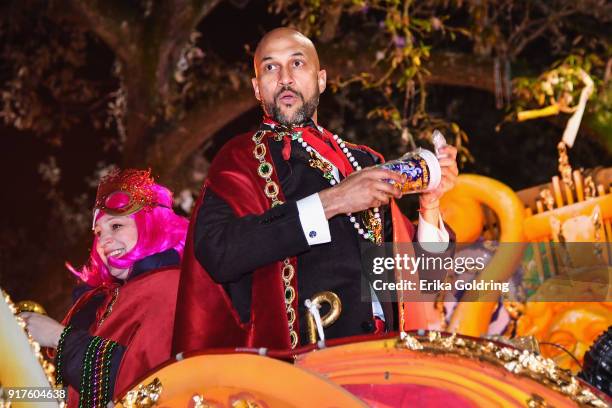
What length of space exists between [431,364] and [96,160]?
8.72 metres

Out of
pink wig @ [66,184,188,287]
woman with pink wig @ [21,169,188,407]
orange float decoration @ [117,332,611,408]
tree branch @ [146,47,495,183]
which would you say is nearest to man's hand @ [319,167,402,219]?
orange float decoration @ [117,332,611,408]

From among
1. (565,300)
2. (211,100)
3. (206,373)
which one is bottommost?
(206,373)

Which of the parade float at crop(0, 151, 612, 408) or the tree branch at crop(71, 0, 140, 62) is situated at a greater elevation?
the tree branch at crop(71, 0, 140, 62)

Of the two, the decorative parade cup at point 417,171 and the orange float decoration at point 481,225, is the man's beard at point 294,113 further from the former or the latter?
the orange float decoration at point 481,225

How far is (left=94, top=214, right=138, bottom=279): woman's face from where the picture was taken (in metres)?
3.90

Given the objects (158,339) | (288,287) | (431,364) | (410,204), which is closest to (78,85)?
(410,204)

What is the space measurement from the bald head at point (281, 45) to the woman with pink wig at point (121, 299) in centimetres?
92

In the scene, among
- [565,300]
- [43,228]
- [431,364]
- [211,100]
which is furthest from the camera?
[43,228]

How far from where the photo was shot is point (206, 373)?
2525 millimetres

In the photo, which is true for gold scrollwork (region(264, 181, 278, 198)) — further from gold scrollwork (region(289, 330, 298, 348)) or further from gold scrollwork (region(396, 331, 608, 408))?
gold scrollwork (region(396, 331, 608, 408))

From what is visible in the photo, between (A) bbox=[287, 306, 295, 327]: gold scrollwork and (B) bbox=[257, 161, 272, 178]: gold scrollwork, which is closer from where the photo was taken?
(A) bbox=[287, 306, 295, 327]: gold scrollwork

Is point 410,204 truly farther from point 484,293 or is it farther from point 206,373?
point 206,373

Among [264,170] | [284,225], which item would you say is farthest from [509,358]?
[264,170]

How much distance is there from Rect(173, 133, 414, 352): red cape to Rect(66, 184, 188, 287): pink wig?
0.86 metres
